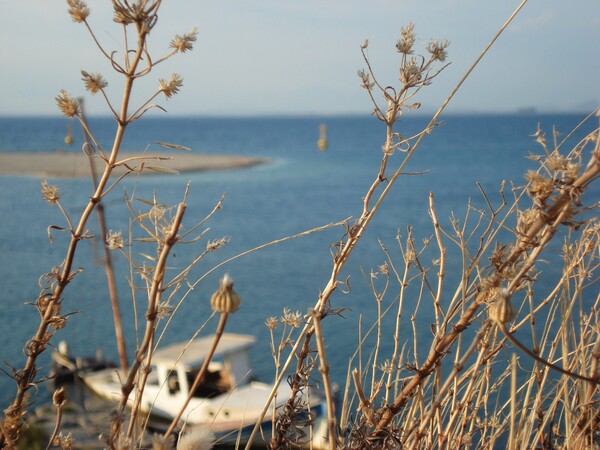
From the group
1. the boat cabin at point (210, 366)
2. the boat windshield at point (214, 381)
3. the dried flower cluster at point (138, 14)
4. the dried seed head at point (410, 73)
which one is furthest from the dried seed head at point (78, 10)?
the boat windshield at point (214, 381)

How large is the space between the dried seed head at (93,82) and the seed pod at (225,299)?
1.05 feet

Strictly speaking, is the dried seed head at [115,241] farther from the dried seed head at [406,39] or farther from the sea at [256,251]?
the dried seed head at [406,39]

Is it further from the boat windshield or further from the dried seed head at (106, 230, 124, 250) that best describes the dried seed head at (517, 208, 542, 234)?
the boat windshield

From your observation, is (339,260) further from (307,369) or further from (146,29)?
(146,29)

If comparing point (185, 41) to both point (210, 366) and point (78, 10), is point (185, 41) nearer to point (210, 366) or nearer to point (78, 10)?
point (78, 10)

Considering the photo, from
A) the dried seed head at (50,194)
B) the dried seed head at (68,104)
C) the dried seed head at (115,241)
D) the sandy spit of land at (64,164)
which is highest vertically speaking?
the dried seed head at (68,104)

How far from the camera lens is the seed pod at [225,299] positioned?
70 centimetres

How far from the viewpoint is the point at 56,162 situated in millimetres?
54375

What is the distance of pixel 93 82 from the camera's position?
857 mm

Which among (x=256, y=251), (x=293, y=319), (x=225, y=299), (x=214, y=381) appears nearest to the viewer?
(x=225, y=299)

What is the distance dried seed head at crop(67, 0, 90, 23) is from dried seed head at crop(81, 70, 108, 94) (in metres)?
0.06

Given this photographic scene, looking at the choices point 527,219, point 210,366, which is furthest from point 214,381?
point 527,219

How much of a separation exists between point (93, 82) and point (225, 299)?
34 centimetres

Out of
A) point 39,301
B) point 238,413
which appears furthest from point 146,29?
point 238,413
